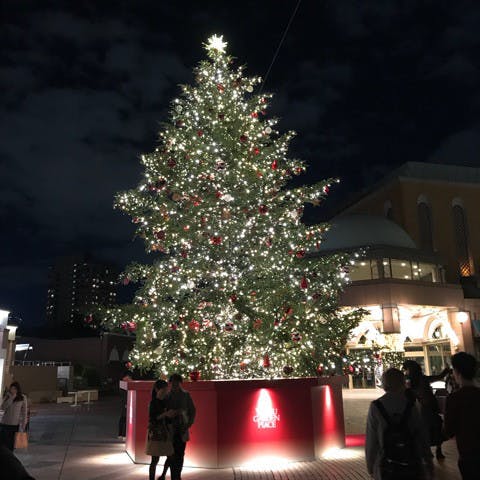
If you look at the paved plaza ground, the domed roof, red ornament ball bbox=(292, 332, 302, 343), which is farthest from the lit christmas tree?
the domed roof

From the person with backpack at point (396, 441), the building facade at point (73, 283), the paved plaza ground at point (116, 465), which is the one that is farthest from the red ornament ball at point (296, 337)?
the building facade at point (73, 283)

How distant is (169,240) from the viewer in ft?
41.1

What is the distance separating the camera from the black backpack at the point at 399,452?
393 cm

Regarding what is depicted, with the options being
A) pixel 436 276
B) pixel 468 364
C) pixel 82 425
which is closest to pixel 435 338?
pixel 436 276

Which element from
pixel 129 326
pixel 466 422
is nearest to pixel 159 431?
pixel 129 326

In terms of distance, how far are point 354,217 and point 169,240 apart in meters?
30.8

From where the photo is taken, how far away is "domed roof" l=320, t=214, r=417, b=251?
38.3m

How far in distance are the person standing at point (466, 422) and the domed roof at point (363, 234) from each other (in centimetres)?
3377

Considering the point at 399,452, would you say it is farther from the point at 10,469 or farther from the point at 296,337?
the point at 296,337

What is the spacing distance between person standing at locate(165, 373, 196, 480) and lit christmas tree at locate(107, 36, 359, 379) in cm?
304

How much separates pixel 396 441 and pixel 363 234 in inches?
1405

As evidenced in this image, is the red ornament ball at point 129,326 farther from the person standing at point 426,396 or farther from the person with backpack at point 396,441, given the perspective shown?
the person with backpack at point 396,441

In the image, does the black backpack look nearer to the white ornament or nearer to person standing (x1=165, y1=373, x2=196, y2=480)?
person standing (x1=165, y1=373, x2=196, y2=480)

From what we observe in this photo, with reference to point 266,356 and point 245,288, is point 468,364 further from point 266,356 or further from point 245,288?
point 245,288
